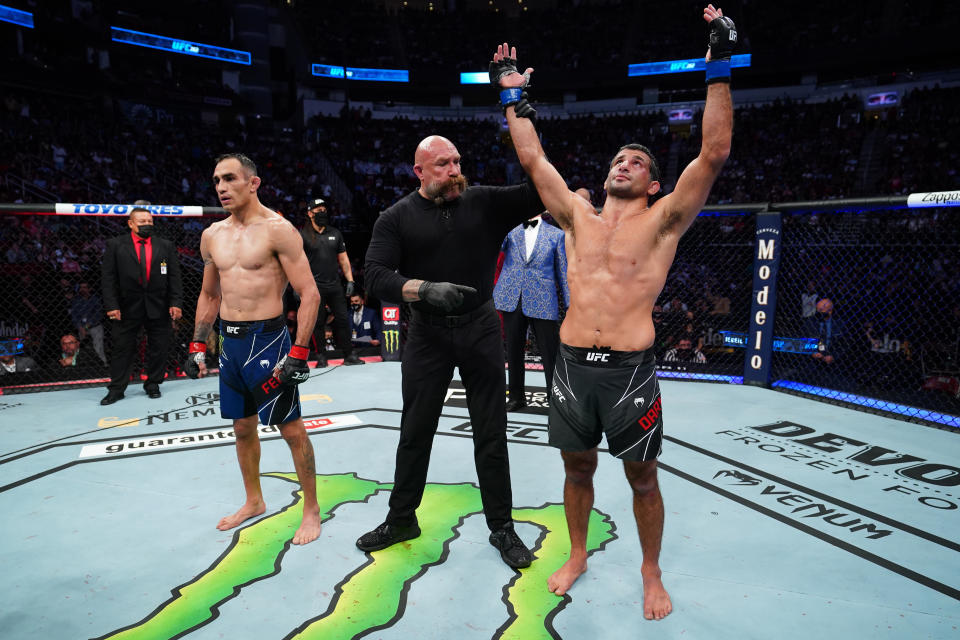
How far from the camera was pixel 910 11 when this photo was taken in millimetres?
17109

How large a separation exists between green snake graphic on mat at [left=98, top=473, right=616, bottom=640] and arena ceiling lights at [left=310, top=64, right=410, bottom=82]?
2166cm

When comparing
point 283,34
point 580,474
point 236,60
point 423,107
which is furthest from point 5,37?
point 580,474

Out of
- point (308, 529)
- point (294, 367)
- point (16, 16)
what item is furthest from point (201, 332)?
point (16, 16)

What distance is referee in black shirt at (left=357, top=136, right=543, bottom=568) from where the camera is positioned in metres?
2.12

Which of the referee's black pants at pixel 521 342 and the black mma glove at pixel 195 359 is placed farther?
the referee's black pants at pixel 521 342

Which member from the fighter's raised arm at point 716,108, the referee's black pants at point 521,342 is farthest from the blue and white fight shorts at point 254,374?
the referee's black pants at point 521,342

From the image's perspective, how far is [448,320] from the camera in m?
2.19

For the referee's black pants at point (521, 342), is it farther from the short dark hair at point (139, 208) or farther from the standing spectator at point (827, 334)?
the standing spectator at point (827, 334)

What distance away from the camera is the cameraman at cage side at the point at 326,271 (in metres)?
5.63

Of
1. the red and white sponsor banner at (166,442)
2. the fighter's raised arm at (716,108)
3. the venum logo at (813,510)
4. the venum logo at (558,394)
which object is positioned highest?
the fighter's raised arm at (716,108)

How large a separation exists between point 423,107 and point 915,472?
22.7 metres

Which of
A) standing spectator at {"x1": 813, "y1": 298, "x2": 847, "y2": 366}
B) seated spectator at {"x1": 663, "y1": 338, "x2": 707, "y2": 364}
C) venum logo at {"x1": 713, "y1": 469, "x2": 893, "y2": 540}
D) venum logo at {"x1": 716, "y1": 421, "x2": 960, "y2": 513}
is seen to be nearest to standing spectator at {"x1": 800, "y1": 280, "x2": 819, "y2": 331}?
standing spectator at {"x1": 813, "y1": 298, "x2": 847, "y2": 366}

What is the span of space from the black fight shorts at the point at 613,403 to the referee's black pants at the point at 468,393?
0.39 metres

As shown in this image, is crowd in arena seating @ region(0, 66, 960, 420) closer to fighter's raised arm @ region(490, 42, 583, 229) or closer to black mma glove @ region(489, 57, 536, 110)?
fighter's raised arm @ region(490, 42, 583, 229)
